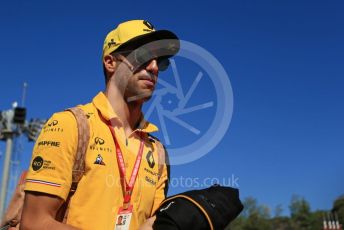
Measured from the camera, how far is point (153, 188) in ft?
12.4

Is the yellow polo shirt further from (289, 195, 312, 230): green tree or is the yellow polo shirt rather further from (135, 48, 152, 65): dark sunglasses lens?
(289, 195, 312, 230): green tree

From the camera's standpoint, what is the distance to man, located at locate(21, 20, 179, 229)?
3.04 meters

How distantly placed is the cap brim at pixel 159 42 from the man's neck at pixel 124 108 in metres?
0.41

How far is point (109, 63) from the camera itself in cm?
407

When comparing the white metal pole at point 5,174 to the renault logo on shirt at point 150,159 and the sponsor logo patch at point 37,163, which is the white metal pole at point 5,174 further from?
the sponsor logo patch at point 37,163

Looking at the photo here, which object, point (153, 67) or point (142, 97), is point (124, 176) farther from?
point (153, 67)

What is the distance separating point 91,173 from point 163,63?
4.77ft

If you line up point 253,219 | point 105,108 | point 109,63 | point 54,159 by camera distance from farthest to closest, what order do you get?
point 253,219 < point 109,63 < point 105,108 < point 54,159

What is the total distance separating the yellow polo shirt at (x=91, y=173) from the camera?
307 cm

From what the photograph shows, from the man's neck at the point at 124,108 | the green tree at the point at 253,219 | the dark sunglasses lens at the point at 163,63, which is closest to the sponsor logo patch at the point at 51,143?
the man's neck at the point at 124,108

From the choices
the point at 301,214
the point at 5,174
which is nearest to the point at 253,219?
the point at 301,214

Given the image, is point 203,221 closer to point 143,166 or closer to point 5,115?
point 143,166

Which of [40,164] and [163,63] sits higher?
[163,63]

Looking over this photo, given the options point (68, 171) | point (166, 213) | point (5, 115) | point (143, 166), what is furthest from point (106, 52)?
point (5, 115)
